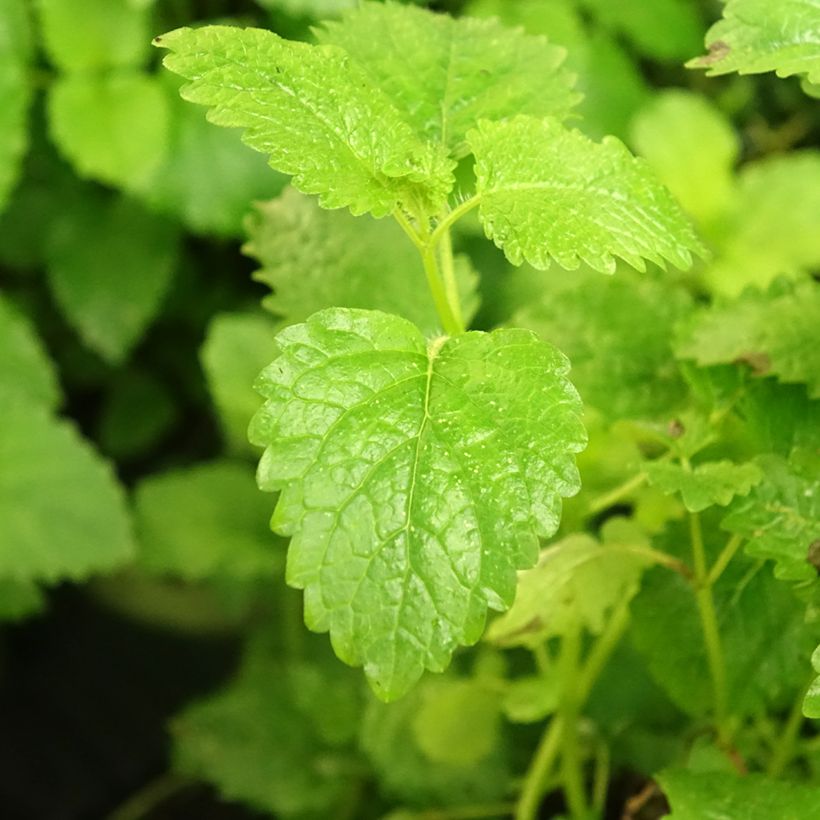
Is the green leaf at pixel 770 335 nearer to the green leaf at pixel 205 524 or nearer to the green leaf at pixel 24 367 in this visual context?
the green leaf at pixel 205 524

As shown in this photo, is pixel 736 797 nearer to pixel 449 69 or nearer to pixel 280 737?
pixel 449 69

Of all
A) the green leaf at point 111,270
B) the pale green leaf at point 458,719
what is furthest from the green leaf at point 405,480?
the green leaf at point 111,270

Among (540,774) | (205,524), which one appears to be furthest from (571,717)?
(205,524)

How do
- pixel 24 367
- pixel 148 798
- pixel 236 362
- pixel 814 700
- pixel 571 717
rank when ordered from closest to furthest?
pixel 814 700, pixel 571 717, pixel 236 362, pixel 24 367, pixel 148 798

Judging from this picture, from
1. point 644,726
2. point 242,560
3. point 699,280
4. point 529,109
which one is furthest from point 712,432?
point 699,280

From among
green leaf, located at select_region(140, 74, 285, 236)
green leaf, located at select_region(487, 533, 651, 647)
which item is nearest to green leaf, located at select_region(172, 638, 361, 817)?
green leaf, located at select_region(487, 533, 651, 647)

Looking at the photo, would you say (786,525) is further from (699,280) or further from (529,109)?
(699,280)
